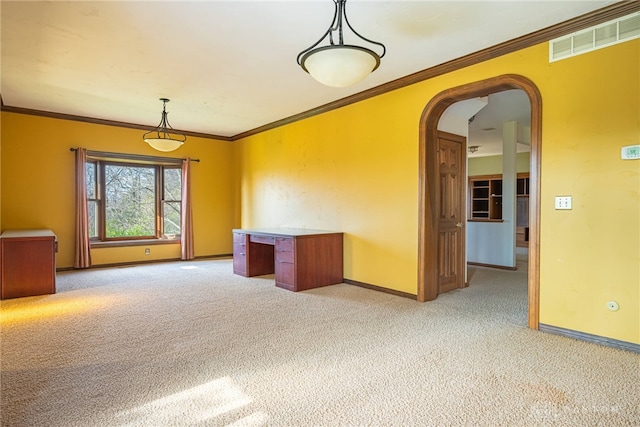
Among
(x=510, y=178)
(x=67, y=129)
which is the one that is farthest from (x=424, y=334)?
(x=67, y=129)

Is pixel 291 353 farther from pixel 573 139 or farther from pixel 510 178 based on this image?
pixel 510 178

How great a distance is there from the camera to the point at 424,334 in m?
3.07

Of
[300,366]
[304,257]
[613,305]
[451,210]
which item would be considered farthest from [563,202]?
[304,257]

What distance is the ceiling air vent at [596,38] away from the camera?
105 inches

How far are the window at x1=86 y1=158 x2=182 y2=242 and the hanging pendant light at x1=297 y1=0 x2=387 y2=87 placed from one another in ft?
17.9

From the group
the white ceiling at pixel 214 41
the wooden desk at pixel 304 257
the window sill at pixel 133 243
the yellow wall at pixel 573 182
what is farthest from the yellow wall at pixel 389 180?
the white ceiling at pixel 214 41

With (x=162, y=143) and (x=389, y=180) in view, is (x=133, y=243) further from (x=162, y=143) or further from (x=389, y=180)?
(x=389, y=180)

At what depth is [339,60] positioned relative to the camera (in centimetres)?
238

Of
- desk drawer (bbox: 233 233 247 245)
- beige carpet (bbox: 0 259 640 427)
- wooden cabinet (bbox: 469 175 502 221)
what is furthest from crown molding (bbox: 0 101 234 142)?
wooden cabinet (bbox: 469 175 502 221)

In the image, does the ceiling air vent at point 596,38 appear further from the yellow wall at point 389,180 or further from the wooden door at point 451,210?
the wooden door at point 451,210

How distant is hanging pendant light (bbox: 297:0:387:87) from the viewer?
92.2 inches

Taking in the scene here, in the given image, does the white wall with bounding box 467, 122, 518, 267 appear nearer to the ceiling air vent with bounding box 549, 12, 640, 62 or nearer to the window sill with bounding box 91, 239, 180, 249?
the ceiling air vent with bounding box 549, 12, 640, 62

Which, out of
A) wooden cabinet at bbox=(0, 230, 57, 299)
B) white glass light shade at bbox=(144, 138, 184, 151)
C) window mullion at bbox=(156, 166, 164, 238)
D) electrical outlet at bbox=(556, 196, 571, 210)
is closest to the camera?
electrical outlet at bbox=(556, 196, 571, 210)

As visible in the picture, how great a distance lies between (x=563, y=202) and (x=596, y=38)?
1280mm
